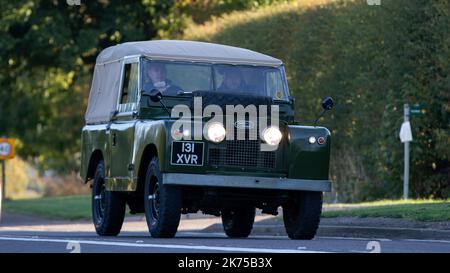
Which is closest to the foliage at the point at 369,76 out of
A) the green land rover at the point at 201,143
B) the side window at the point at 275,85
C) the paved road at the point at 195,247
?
the side window at the point at 275,85

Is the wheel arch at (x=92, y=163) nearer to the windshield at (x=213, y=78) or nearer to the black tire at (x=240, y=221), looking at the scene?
the black tire at (x=240, y=221)

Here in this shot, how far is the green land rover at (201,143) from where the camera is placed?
1583cm

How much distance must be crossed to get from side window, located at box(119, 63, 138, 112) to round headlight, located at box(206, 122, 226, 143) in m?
2.00

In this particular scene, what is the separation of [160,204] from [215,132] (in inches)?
41.2

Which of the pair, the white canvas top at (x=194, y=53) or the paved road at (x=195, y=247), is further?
the white canvas top at (x=194, y=53)

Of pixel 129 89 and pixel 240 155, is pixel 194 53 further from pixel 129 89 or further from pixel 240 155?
pixel 240 155

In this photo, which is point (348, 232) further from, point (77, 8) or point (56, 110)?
point (56, 110)

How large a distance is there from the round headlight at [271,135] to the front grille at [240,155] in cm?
12

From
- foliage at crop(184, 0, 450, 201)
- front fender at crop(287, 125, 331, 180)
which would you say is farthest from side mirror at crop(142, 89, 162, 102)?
foliage at crop(184, 0, 450, 201)

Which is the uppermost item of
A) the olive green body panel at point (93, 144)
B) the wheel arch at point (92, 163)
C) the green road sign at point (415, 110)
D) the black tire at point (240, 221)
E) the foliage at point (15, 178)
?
the green road sign at point (415, 110)

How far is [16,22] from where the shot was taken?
1484 inches

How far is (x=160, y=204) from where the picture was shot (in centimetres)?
1591
